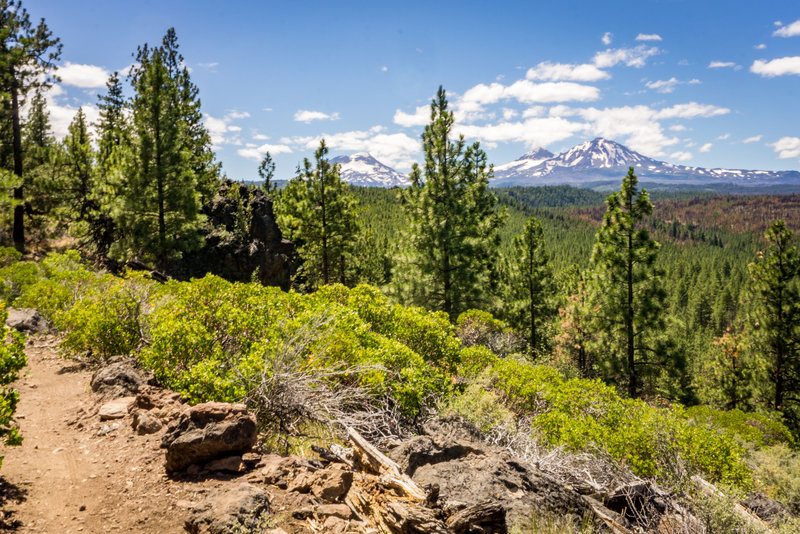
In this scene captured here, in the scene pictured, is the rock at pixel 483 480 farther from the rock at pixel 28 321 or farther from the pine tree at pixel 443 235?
the pine tree at pixel 443 235

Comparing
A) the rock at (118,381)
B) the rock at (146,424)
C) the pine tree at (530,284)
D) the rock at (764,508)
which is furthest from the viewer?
the pine tree at (530,284)

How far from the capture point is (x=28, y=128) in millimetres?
26953

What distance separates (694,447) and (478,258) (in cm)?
1328

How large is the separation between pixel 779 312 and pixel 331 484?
27.3 metres

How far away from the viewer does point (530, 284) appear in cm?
2480

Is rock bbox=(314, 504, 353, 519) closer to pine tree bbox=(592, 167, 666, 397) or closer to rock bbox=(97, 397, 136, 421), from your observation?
rock bbox=(97, 397, 136, 421)

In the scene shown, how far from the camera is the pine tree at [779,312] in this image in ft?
70.5

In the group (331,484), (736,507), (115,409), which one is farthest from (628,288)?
(115,409)

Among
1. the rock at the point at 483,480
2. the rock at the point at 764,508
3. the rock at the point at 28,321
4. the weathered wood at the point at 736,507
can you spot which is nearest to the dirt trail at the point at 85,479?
the rock at the point at 483,480

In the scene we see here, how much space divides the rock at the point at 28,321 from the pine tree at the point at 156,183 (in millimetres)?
9146

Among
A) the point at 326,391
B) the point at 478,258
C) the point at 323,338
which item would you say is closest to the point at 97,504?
the point at 326,391

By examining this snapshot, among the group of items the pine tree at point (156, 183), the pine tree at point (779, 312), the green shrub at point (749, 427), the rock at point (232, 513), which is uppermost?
the pine tree at point (156, 183)

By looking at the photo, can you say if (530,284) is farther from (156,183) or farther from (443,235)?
(156,183)

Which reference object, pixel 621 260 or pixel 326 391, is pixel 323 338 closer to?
pixel 326 391
